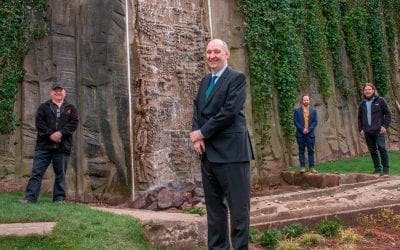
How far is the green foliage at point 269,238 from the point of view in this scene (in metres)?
5.49

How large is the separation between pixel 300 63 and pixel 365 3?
4.42 m

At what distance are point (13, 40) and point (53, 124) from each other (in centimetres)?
266

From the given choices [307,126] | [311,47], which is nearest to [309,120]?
[307,126]

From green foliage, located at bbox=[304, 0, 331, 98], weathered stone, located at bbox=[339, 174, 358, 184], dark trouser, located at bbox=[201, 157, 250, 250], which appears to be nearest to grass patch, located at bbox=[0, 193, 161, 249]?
dark trouser, located at bbox=[201, 157, 250, 250]

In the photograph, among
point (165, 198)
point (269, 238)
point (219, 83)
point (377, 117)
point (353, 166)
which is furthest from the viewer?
point (353, 166)

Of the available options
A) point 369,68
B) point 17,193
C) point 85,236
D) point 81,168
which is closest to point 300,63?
point 369,68

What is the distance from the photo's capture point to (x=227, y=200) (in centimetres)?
413

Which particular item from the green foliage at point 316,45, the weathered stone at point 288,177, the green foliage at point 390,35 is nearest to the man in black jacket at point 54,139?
the weathered stone at point 288,177

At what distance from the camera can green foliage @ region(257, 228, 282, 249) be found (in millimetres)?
5492

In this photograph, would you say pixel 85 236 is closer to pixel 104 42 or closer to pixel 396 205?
pixel 396 205

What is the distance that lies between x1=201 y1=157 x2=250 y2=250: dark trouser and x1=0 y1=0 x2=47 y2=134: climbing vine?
5.78 m

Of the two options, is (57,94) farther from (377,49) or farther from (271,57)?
(377,49)

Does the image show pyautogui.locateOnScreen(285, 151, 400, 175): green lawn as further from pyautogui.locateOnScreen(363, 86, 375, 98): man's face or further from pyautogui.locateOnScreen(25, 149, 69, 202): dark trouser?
pyautogui.locateOnScreen(25, 149, 69, 202): dark trouser

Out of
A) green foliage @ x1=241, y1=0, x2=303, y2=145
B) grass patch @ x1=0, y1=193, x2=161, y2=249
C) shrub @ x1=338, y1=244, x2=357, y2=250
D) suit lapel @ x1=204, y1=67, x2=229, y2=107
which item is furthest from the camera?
green foliage @ x1=241, y1=0, x2=303, y2=145
